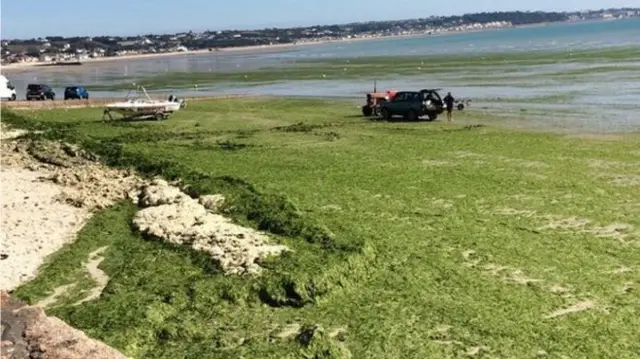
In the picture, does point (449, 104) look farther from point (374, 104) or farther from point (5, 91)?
point (5, 91)

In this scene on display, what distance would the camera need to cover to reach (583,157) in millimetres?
22688

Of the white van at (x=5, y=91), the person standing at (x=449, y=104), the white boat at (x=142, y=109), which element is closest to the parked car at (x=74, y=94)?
the white van at (x=5, y=91)

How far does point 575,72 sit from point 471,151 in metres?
41.5

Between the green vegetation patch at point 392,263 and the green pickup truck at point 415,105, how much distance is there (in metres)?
11.1

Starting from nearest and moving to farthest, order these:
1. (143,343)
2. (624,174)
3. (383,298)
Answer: (143,343) < (383,298) < (624,174)

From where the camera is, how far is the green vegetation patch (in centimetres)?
948

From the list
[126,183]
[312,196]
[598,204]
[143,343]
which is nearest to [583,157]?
[598,204]

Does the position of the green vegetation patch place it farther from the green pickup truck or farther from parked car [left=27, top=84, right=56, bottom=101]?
parked car [left=27, top=84, right=56, bottom=101]

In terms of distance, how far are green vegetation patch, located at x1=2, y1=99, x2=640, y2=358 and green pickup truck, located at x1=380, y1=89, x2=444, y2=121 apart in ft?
36.3

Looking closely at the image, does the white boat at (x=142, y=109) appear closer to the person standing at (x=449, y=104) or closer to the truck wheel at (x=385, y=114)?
the truck wheel at (x=385, y=114)

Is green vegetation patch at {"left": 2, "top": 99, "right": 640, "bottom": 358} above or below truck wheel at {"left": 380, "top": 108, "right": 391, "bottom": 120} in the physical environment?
above

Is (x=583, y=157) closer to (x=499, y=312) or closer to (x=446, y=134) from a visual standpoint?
(x=446, y=134)

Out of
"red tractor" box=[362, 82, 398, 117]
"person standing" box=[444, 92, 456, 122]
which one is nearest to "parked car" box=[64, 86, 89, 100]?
"red tractor" box=[362, 82, 398, 117]

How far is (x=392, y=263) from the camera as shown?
12.5 meters
